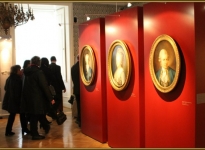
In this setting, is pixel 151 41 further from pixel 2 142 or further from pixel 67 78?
pixel 67 78

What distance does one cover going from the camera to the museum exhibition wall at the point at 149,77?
4.14 m

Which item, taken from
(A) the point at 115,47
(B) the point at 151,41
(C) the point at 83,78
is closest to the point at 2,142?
(C) the point at 83,78

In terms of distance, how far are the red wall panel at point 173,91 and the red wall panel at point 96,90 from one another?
153cm

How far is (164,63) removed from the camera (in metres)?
4.49

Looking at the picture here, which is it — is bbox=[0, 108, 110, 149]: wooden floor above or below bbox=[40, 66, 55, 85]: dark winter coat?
below

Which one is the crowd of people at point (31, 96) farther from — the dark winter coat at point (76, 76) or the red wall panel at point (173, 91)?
the red wall panel at point (173, 91)

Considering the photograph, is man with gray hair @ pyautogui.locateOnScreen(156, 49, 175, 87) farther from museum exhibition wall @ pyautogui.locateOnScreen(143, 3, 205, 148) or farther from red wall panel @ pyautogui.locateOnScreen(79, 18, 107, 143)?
red wall panel @ pyautogui.locateOnScreen(79, 18, 107, 143)

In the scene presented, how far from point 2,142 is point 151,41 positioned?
3992 millimetres

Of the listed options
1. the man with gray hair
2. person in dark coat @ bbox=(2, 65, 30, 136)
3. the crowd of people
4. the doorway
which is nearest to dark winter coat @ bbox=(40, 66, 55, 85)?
the crowd of people

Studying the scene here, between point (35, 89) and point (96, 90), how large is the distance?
1302mm

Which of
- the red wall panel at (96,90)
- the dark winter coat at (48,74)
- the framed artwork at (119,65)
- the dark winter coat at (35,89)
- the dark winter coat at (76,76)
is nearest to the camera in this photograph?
the framed artwork at (119,65)

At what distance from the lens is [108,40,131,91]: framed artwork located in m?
5.34

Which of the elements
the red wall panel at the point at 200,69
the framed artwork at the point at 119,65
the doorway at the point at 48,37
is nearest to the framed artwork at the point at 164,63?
the red wall panel at the point at 200,69

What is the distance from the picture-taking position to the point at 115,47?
5.70 meters
